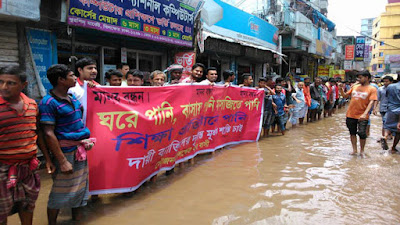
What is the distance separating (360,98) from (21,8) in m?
6.33

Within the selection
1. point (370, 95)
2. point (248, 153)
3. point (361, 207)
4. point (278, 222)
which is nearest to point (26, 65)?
point (248, 153)

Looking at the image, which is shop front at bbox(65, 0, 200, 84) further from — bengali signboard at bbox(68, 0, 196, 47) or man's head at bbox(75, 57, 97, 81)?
man's head at bbox(75, 57, 97, 81)

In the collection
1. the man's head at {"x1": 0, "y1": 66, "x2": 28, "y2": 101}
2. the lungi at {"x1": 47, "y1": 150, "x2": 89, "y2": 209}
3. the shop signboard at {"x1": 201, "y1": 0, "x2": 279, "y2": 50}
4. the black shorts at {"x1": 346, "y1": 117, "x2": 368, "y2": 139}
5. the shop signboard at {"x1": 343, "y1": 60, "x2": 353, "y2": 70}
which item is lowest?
the lungi at {"x1": 47, "y1": 150, "x2": 89, "y2": 209}

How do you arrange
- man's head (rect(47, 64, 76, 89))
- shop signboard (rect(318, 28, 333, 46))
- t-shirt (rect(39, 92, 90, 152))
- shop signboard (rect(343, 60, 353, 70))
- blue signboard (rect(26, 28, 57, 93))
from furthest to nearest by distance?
shop signboard (rect(343, 60, 353, 70)), shop signboard (rect(318, 28, 333, 46)), blue signboard (rect(26, 28, 57, 93)), man's head (rect(47, 64, 76, 89)), t-shirt (rect(39, 92, 90, 152))

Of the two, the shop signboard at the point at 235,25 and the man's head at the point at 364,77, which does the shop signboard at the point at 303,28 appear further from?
the man's head at the point at 364,77

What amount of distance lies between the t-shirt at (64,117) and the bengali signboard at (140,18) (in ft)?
11.5

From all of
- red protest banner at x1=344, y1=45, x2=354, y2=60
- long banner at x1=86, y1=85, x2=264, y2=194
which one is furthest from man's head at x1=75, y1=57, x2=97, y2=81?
red protest banner at x1=344, y1=45, x2=354, y2=60

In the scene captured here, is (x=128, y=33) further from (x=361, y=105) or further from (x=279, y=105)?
(x=361, y=105)

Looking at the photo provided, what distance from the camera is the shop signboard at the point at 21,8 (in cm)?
459

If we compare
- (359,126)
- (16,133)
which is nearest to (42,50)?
(16,133)

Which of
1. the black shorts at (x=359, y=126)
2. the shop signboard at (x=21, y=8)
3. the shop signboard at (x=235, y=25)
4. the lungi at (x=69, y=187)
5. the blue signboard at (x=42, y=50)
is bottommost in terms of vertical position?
the lungi at (x=69, y=187)

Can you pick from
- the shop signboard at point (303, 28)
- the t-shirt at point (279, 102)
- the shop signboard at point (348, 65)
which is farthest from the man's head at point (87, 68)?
the shop signboard at point (348, 65)

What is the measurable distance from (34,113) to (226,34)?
11.0 meters

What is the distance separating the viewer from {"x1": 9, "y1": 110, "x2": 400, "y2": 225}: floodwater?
10.7 feet
